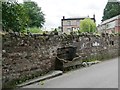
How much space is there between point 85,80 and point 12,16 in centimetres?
382

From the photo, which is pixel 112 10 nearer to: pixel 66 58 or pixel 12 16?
pixel 66 58

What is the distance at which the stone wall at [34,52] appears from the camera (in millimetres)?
8383

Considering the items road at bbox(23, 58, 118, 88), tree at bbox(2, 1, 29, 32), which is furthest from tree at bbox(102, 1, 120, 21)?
tree at bbox(2, 1, 29, 32)

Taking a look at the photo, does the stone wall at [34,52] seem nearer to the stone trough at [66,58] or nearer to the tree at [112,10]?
the stone trough at [66,58]

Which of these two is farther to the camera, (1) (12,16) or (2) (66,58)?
A: (2) (66,58)

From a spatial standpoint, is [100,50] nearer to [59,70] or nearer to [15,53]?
[59,70]

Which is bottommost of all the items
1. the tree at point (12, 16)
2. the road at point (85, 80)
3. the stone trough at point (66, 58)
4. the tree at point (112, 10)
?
the road at point (85, 80)

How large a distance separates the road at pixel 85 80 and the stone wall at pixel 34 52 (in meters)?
0.76

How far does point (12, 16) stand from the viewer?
32.6 feet

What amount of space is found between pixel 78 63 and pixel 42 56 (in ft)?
7.73

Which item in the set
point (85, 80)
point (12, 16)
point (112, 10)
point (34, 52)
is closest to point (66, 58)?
point (34, 52)

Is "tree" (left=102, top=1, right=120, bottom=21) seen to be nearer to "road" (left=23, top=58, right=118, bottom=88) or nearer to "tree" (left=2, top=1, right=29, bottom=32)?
"road" (left=23, top=58, right=118, bottom=88)

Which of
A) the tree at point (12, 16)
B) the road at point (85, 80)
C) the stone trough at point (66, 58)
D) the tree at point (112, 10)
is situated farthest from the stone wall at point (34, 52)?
the tree at point (112, 10)

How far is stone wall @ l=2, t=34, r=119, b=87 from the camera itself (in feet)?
27.5
